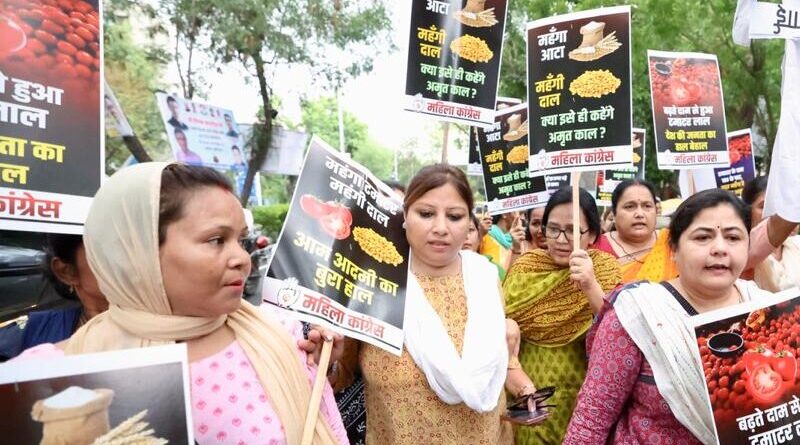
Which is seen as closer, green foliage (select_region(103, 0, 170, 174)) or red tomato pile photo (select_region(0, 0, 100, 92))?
red tomato pile photo (select_region(0, 0, 100, 92))

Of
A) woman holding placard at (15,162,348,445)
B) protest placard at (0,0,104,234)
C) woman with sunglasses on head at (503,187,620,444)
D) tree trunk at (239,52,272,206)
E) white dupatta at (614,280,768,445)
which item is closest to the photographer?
woman holding placard at (15,162,348,445)

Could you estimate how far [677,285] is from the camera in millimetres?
1983

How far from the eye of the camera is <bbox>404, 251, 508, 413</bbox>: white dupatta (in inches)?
84.1

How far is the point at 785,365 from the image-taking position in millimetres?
1669

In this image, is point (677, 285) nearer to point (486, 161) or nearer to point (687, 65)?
point (486, 161)

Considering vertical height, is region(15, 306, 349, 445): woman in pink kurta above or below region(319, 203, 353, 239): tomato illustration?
below

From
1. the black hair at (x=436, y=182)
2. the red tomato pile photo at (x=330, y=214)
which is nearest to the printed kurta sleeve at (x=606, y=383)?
the black hair at (x=436, y=182)

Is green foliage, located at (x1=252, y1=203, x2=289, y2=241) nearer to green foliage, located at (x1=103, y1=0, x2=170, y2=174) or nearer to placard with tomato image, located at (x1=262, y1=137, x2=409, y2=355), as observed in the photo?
green foliage, located at (x1=103, y1=0, x2=170, y2=174)

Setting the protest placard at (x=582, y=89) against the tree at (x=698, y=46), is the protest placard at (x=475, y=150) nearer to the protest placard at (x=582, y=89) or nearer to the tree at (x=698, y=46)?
the protest placard at (x=582, y=89)

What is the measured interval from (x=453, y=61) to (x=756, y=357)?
2907mm

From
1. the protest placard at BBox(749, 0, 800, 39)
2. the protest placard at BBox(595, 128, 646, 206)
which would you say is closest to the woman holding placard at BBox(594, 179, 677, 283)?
the protest placard at BBox(749, 0, 800, 39)

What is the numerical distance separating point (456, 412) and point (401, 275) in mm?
523

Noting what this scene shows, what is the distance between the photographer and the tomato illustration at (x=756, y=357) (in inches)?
64.2

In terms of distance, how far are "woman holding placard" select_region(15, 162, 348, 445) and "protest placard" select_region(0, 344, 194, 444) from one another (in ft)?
0.83
